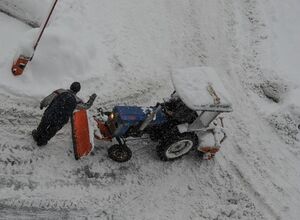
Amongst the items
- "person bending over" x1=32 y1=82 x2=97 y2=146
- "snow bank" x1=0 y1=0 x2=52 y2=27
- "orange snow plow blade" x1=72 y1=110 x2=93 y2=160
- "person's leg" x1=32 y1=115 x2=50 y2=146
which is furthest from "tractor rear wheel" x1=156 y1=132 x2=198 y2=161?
"snow bank" x1=0 y1=0 x2=52 y2=27

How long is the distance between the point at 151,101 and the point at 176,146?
5.82 ft

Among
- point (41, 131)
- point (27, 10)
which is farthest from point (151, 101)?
point (27, 10)

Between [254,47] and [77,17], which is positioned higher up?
[254,47]

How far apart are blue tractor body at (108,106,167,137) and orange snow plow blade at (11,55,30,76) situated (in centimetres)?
236

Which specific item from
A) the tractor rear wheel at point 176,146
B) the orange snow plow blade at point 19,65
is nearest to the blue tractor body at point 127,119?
the tractor rear wheel at point 176,146

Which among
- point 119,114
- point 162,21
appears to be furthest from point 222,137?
point 162,21

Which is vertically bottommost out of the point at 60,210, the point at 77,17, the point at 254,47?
the point at 60,210

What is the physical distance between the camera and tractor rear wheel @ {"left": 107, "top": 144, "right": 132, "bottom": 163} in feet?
32.1

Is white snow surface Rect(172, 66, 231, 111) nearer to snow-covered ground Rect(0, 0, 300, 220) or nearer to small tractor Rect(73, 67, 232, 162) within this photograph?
small tractor Rect(73, 67, 232, 162)

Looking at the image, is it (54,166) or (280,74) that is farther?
(280,74)

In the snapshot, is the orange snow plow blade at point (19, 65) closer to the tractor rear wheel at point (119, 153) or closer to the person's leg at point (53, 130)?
the person's leg at point (53, 130)

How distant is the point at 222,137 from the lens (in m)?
11.0

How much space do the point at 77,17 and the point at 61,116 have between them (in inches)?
169

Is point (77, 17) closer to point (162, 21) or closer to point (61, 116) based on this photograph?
point (162, 21)
